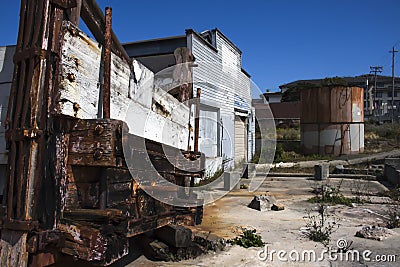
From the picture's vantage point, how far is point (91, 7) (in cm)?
294

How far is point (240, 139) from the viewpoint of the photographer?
709 inches

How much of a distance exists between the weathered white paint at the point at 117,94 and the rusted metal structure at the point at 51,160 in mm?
41

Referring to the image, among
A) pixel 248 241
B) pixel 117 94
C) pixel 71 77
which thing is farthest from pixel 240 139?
pixel 71 77

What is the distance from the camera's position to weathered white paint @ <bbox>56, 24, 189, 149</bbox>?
234cm

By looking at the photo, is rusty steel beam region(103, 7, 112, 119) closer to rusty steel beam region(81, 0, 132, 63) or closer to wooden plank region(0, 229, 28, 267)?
rusty steel beam region(81, 0, 132, 63)

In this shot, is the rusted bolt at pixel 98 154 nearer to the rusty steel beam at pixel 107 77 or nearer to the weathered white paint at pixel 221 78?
the rusty steel beam at pixel 107 77

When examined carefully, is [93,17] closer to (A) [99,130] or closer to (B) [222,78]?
(A) [99,130]

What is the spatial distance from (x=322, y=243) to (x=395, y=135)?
2533 centimetres

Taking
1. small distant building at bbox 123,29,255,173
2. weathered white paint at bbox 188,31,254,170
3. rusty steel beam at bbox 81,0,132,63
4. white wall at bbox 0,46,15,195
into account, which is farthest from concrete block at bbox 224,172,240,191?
white wall at bbox 0,46,15,195

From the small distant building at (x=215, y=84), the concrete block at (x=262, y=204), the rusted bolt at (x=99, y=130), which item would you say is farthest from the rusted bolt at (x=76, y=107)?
the small distant building at (x=215, y=84)

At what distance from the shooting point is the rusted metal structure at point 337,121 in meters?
19.7

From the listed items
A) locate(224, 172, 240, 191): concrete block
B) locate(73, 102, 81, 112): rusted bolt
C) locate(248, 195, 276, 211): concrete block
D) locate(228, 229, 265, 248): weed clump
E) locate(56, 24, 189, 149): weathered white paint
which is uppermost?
locate(56, 24, 189, 149): weathered white paint

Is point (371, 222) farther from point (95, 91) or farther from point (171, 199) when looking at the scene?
point (95, 91)

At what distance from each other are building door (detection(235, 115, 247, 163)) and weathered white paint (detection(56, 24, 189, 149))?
13109mm
